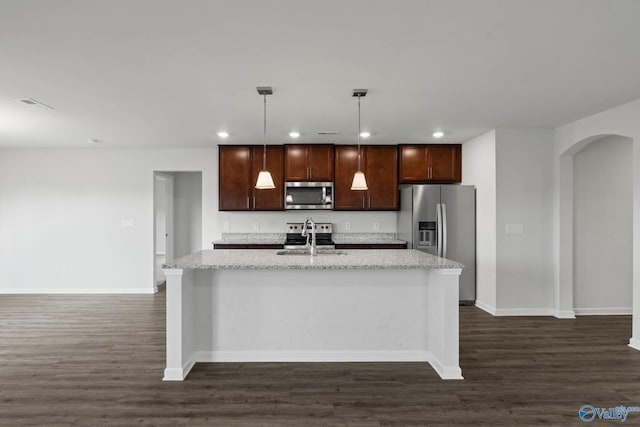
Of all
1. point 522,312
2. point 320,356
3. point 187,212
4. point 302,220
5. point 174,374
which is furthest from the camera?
point 187,212

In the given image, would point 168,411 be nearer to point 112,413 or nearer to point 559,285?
point 112,413

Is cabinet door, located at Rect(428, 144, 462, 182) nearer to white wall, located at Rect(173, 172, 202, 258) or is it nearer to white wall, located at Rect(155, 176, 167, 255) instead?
white wall, located at Rect(173, 172, 202, 258)

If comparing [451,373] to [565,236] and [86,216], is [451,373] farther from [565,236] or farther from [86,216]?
[86,216]

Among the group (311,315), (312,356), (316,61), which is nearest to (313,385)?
(312,356)

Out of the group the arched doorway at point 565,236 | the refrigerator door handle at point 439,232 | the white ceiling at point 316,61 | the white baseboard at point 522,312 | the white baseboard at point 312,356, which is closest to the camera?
the white ceiling at point 316,61

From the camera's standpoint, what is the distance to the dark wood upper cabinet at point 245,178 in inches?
237

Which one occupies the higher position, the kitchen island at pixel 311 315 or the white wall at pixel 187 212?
the white wall at pixel 187 212

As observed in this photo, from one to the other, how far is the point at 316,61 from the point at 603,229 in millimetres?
4481

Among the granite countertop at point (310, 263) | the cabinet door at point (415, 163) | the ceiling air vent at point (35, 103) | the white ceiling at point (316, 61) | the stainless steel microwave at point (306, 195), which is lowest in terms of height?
the granite countertop at point (310, 263)

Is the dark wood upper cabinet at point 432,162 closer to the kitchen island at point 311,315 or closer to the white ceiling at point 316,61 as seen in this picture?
the white ceiling at point 316,61

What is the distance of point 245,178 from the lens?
6.04m

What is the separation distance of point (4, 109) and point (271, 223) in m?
3.67

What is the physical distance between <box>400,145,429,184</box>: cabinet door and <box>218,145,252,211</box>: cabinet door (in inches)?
96.7

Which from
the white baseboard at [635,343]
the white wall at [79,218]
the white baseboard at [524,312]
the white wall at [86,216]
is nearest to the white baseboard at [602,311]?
the white baseboard at [524,312]
